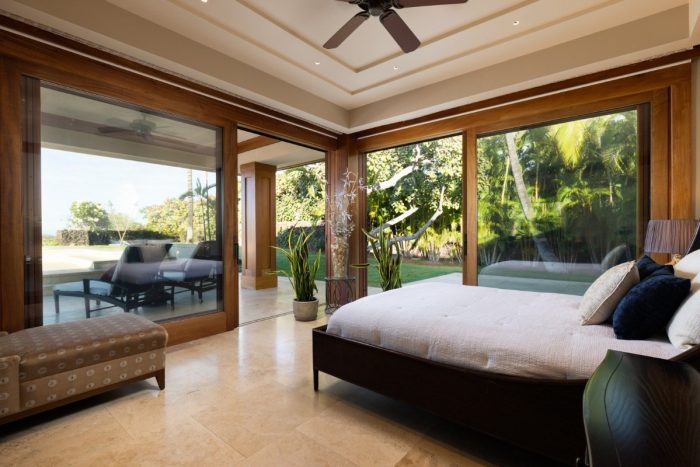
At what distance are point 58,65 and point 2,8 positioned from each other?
0.41m

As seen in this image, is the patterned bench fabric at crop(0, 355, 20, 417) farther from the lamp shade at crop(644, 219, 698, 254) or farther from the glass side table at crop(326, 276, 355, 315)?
the lamp shade at crop(644, 219, 698, 254)

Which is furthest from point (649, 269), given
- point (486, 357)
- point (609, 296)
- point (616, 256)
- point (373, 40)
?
point (373, 40)

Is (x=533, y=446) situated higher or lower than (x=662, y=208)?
lower

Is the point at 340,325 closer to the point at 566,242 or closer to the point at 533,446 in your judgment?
the point at 533,446

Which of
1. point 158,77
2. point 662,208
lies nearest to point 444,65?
Result: point 662,208

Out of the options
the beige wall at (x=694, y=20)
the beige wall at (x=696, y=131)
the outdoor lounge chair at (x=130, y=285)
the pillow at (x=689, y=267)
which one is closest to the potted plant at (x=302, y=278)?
the outdoor lounge chair at (x=130, y=285)

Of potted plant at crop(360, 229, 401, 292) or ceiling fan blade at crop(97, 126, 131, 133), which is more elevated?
ceiling fan blade at crop(97, 126, 131, 133)

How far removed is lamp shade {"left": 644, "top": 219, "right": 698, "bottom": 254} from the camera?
253 cm

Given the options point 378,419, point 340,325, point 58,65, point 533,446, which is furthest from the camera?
point 58,65

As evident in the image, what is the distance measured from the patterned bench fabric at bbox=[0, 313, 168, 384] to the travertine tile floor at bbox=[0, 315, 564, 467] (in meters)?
0.33

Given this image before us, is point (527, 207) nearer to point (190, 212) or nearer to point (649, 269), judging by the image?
point (649, 269)

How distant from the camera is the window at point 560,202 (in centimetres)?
327

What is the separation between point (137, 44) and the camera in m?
2.82

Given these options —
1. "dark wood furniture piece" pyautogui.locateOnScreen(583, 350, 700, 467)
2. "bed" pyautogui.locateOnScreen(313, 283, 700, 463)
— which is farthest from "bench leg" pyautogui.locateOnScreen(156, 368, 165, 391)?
"dark wood furniture piece" pyautogui.locateOnScreen(583, 350, 700, 467)
